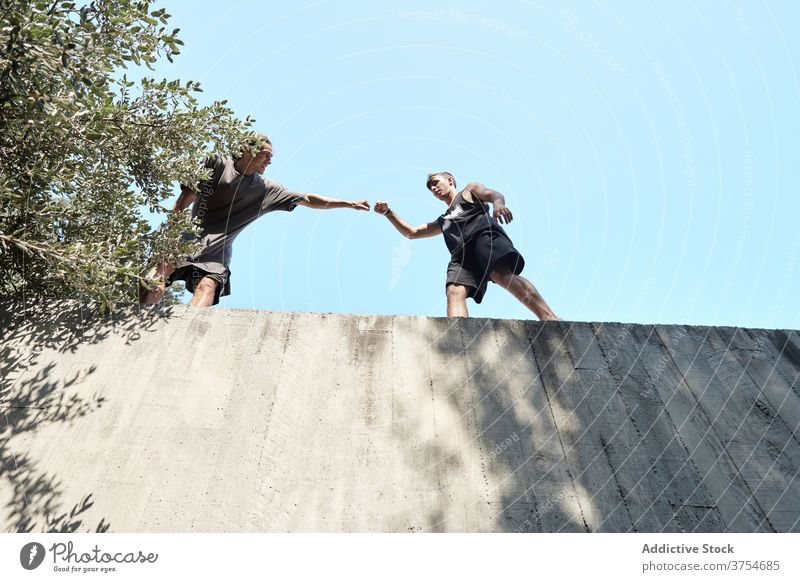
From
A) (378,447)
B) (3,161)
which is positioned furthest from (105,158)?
(378,447)

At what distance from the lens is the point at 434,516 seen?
374 cm

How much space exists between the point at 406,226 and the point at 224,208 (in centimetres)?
330

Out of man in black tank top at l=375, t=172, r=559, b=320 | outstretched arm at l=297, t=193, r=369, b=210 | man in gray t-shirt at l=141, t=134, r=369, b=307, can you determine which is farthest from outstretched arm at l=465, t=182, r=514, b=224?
man in gray t-shirt at l=141, t=134, r=369, b=307

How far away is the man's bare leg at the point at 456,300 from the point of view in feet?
23.3

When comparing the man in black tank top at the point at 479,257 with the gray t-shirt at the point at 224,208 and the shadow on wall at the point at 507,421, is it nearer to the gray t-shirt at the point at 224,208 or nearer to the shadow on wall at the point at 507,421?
the shadow on wall at the point at 507,421

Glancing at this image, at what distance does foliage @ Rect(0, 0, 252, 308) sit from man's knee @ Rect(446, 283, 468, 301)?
377 cm

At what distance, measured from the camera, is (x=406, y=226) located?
875cm

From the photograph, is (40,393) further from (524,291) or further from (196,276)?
(524,291)
